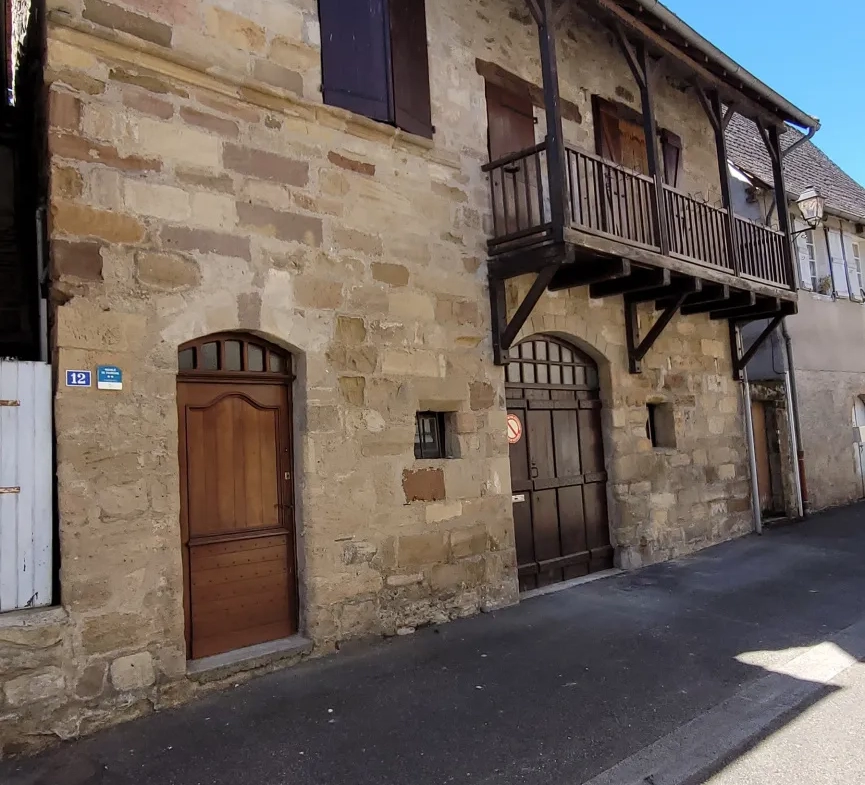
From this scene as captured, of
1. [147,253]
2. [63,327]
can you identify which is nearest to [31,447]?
[63,327]

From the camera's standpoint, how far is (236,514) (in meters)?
4.69

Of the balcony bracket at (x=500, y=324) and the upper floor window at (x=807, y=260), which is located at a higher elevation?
the upper floor window at (x=807, y=260)

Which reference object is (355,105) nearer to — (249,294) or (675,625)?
(249,294)

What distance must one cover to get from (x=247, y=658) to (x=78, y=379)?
6.76 ft

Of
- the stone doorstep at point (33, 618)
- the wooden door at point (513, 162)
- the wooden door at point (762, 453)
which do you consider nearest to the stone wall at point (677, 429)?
the wooden door at point (513, 162)

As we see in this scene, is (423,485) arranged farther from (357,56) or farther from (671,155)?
(671,155)

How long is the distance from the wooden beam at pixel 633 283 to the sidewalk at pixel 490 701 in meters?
3.11

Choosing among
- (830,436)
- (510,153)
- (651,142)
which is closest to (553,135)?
(510,153)

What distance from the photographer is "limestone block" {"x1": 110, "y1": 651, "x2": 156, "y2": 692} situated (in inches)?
152

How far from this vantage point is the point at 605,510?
7652 mm

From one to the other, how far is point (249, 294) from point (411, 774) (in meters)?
3.09

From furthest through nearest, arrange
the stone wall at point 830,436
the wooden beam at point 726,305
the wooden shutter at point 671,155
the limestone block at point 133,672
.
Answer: the stone wall at point 830,436 < the wooden shutter at point 671,155 < the wooden beam at point 726,305 < the limestone block at point 133,672

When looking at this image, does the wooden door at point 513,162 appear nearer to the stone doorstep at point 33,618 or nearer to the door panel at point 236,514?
the door panel at point 236,514

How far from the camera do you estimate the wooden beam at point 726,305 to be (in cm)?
842
